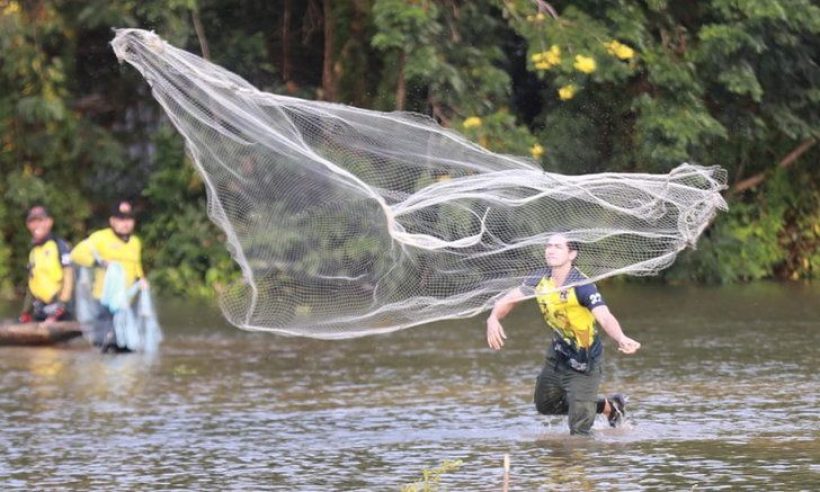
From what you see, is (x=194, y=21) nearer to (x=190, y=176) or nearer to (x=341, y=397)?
(x=190, y=176)

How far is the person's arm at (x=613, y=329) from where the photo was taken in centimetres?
1113

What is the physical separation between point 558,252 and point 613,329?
22.7 inches

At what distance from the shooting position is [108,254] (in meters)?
18.0

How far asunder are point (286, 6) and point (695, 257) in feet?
23.8

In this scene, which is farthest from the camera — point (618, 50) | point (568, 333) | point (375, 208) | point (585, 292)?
point (618, 50)

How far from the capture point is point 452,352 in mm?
17703

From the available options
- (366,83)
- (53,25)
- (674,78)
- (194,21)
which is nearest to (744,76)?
(674,78)

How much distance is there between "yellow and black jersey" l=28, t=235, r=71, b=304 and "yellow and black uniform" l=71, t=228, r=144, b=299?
0.91 metres

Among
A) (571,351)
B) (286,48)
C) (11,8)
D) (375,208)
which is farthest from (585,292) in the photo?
(286,48)

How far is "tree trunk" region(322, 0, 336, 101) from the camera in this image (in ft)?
88.8

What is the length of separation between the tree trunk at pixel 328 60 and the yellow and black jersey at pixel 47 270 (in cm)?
838

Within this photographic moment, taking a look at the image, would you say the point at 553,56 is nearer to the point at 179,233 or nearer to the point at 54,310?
the point at 179,233

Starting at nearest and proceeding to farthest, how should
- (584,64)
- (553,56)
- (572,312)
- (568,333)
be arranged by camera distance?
(572,312)
(568,333)
(584,64)
(553,56)

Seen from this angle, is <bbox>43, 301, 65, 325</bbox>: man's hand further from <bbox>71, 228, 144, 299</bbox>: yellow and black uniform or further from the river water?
<bbox>71, 228, 144, 299</bbox>: yellow and black uniform
